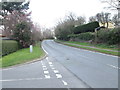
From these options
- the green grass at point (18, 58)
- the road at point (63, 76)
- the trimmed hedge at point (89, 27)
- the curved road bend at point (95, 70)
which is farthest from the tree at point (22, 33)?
the road at point (63, 76)

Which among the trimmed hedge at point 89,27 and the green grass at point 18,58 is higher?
the trimmed hedge at point 89,27

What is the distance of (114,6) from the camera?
26000 millimetres

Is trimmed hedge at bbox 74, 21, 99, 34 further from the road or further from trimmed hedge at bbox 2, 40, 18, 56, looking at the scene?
the road

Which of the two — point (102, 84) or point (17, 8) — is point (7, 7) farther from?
point (102, 84)

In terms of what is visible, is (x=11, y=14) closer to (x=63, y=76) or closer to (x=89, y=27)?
(x=89, y=27)

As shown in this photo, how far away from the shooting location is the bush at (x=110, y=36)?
2786 centimetres

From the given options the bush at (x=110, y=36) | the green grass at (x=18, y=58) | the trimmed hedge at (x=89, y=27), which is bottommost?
the green grass at (x=18, y=58)

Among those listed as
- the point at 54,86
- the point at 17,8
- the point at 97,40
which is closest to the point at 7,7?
the point at 17,8

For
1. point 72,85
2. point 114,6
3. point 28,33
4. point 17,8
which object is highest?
point 17,8

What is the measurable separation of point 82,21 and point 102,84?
2650 inches

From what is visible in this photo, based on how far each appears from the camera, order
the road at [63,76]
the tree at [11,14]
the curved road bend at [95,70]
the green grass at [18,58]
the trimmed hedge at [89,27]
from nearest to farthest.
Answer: the road at [63,76] < the curved road bend at [95,70] < the green grass at [18,58] < the tree at [11,14] < the trimmed hedge at [89,27]

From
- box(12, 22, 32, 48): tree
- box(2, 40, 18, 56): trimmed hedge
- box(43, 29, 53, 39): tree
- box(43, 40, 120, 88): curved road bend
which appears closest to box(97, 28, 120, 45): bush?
box(43, 40, 120, 88): curved road bend

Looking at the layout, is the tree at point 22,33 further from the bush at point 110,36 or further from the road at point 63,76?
the road at point 63,76

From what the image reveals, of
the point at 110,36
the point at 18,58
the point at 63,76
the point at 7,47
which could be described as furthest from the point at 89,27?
the point at 63,76
